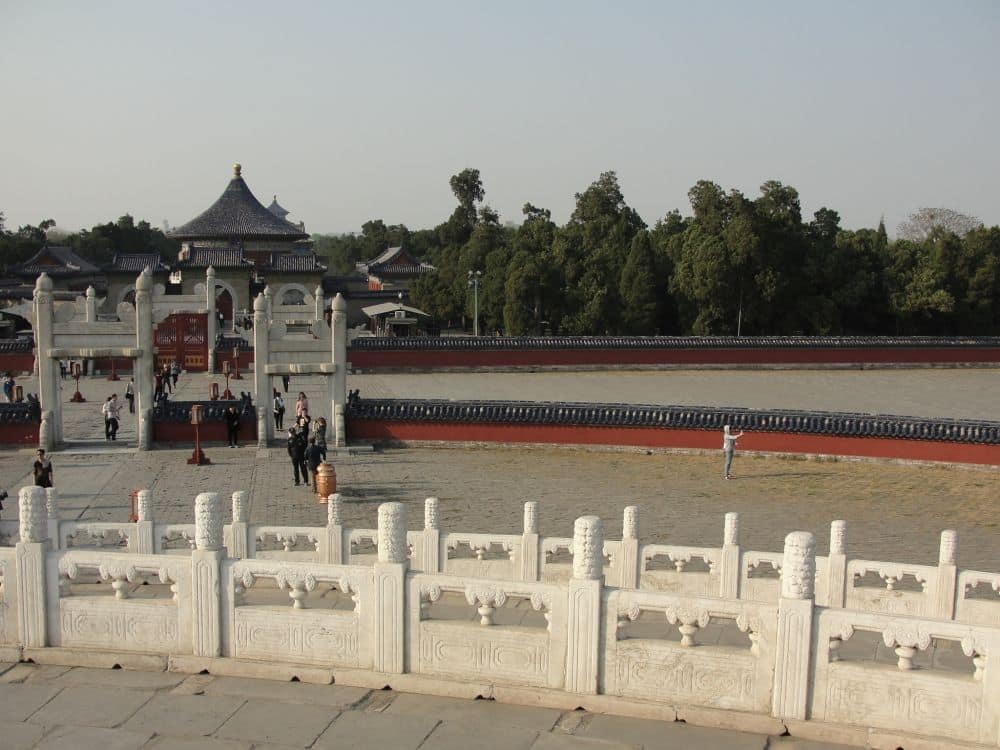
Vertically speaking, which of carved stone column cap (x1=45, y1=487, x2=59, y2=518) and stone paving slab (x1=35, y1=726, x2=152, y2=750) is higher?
carved stone column cap (x1=45, y1=487, x2=59, y2=518)

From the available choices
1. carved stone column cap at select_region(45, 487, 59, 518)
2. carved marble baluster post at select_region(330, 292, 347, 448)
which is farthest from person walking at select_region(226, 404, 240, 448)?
carved stone column cap at select_region(45, 487, 59, 518)

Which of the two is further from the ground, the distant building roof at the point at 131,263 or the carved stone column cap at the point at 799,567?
the distant building roof at the point at 131,263

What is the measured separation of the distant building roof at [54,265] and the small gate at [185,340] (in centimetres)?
2809

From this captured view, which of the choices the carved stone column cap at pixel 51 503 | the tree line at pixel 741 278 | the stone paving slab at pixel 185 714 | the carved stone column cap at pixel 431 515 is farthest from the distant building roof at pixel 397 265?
the stone paving slab at pixel 185 714

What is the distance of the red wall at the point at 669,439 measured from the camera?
18750mm

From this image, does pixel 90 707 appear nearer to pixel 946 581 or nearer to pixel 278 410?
pixel 946 581

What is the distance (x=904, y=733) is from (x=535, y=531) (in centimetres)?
489

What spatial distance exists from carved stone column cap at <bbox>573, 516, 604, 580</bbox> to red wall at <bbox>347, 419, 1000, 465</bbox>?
13.9 m

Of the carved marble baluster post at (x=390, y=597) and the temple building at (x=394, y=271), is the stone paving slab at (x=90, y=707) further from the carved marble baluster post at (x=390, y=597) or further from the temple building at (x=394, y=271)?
the temple building at (x=394, y=271)

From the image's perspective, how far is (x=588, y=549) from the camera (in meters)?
6.67

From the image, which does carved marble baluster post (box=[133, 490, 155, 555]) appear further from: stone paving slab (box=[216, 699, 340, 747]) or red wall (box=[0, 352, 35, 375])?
red wall (box=[0, 352, 35, 375])

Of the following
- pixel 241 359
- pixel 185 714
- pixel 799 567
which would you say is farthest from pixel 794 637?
pixel 241 359

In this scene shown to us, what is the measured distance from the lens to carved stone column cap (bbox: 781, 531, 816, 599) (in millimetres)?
6250

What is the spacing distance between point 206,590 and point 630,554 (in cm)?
442
